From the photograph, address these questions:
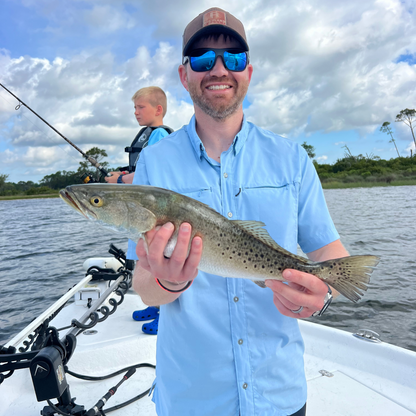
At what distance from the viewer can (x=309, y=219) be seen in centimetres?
234

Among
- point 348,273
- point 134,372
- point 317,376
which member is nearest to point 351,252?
point 317,376

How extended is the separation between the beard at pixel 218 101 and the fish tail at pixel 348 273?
1.27 m

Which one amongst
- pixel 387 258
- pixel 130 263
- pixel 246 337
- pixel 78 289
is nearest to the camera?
pixel 246 337

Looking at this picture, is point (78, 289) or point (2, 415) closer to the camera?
point (2, 415)

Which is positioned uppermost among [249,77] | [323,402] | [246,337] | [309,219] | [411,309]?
[249,77]

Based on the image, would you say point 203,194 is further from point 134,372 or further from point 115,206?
point 134,372

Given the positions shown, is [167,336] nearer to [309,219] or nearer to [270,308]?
[270,308]

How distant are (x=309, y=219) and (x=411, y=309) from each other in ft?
31.2

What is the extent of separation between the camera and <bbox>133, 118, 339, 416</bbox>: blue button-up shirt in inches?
80.4

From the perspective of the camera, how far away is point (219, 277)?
7.28 ft

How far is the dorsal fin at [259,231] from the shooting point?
2166 millimetres

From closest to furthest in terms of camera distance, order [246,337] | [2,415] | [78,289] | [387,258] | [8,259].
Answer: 1. [246,337]
2. [2,415]
3. [78,289]
4. [387,258]
5. [8,259]

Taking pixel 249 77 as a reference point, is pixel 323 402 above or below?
below

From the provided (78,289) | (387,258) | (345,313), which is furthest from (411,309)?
(78,289)
